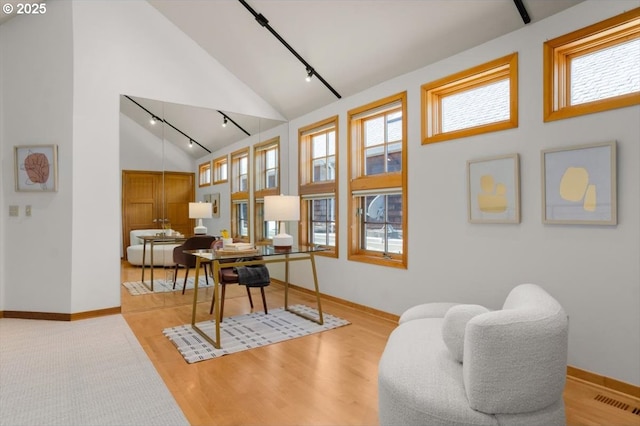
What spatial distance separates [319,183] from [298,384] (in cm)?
290

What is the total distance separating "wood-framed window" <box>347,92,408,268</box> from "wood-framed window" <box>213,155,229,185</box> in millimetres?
1708

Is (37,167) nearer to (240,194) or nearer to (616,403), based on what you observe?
(240,194)

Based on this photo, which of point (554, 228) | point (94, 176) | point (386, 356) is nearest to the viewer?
point (386, 356)

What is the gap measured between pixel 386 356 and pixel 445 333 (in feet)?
1.10

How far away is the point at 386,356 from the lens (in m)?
1.82

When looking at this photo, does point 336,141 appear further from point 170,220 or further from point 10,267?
point 10,267

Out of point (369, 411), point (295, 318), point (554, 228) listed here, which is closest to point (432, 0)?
point (554, 228)

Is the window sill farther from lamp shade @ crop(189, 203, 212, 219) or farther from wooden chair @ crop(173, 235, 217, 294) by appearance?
lamp shade @ crop(189, 203, 212, 219)

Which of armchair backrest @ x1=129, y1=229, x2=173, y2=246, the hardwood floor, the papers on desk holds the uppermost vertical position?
armchair backrest @ x1=129, y1=229, x2=173, y2=246

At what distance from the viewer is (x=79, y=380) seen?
2.48 m

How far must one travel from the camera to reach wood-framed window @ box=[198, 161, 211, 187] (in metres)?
4.64

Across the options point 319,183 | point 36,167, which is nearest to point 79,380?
point 36,167

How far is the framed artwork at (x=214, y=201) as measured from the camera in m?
4.71

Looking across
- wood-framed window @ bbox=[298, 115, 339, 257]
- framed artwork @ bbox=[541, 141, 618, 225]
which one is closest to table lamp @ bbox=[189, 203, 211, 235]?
wood-framed window @ bbox=[298, 115, 339, 257]
